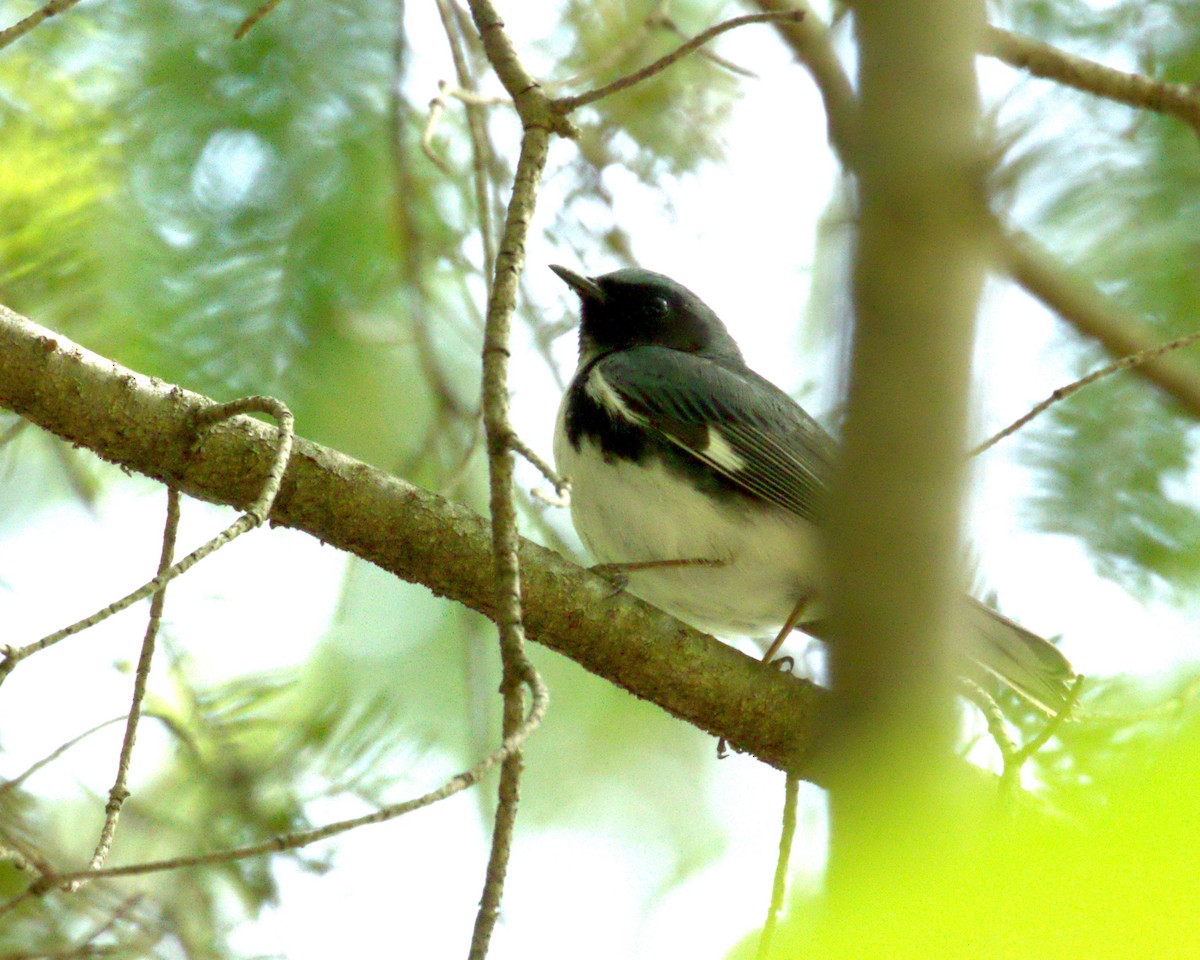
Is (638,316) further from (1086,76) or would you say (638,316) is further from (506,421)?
(506,421)

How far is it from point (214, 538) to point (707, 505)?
1.78 metres

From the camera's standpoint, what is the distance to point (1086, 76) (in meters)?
2.62

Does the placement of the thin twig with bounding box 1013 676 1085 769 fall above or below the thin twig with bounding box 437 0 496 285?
below

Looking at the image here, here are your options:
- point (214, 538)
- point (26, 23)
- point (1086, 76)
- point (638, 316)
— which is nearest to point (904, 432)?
point (214, 538)

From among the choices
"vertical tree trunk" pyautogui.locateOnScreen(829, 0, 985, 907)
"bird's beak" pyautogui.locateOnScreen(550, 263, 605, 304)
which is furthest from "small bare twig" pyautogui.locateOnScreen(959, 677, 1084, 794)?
"bird's beak" pyautogui.locateOnScreen(550, 263, 605, 304)

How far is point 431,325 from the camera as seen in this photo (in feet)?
10.8

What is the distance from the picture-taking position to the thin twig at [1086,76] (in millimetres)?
Result: 2447

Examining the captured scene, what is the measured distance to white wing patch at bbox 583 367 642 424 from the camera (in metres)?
3.15

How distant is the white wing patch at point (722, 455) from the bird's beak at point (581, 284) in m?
0.80

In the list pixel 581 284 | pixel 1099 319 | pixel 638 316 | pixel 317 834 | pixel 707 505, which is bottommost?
pixel 317 834

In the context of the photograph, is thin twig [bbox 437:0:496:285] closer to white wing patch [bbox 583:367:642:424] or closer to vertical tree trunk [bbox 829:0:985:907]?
white wing patch [bbox 583:367:642:424]

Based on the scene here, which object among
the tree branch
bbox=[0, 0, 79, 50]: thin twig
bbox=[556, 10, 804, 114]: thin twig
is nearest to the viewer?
bbox=[0, 0, 79, 50]: thin twig

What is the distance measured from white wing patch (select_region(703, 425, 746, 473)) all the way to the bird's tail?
0.67 metres


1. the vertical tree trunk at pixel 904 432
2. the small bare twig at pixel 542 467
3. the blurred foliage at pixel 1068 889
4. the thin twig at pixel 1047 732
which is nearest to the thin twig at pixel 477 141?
the small bare twig at pixel 542 467
